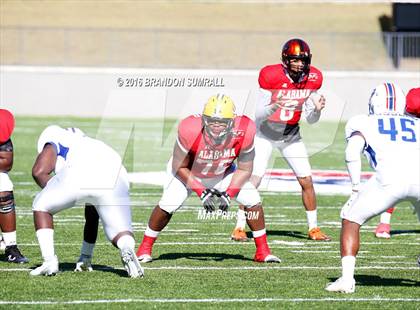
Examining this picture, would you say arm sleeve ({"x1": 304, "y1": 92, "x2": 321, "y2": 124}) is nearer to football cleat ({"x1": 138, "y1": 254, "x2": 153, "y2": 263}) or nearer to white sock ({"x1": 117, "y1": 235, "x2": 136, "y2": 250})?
football cleat ({"x1": 138, "y1": 254, "x2": 153, "y2": 263})

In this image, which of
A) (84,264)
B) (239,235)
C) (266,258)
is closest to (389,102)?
(266,258)

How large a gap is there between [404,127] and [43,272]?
9.29 ft

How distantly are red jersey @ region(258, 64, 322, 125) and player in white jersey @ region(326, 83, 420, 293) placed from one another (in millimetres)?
2983

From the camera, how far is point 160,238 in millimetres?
9766

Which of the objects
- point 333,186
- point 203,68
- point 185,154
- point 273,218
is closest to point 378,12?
point 203,68

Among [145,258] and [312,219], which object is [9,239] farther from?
[312,219]

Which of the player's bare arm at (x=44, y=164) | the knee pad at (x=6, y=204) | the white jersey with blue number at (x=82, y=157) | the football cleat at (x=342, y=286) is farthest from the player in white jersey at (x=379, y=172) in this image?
the knee pad at (x=6, y=204)

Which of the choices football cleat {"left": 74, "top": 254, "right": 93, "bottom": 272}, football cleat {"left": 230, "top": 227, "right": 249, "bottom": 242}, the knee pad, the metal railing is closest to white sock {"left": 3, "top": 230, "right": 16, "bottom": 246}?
the knee pad

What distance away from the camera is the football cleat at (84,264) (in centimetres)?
773

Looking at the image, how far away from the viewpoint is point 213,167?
28.0 feet

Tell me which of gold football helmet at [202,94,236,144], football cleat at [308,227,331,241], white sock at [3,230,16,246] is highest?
gold football helmet at [202,94,236,144]

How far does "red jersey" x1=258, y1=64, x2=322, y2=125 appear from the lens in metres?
10.0

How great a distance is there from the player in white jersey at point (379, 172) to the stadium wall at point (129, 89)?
1891 cm

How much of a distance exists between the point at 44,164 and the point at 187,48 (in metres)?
22.3
